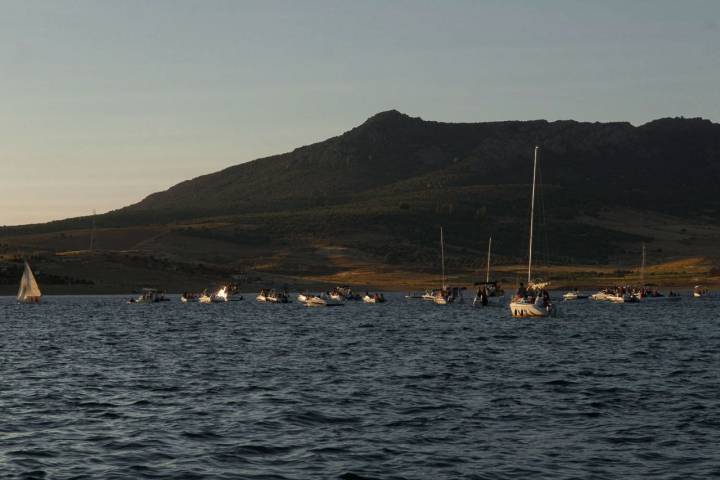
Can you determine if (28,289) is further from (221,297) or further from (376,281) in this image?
(376,281)

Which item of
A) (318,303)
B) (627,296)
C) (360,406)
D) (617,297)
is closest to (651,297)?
(617,297)

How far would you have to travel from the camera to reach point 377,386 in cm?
4256

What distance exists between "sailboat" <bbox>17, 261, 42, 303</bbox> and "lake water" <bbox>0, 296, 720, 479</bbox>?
6095cm

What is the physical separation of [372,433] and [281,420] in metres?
3.46

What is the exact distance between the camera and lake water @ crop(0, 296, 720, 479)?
27.5m

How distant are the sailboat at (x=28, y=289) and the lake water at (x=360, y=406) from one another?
200 feet

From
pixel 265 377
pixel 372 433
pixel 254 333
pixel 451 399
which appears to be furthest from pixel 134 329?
pixel 372 433

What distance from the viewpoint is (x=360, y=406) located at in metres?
36.9

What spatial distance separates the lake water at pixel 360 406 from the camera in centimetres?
2745

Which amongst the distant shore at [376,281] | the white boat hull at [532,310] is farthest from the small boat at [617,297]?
the white boat hull at [532,310]

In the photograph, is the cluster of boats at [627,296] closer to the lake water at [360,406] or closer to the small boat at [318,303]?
the small boat at [318,303]

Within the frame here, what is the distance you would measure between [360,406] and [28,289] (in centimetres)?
10426

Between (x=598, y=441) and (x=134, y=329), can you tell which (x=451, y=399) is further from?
(x=134, y=329)

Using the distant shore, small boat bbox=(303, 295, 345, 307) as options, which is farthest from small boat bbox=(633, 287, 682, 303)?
small boat bbox=(303, 295, 345, 307)
